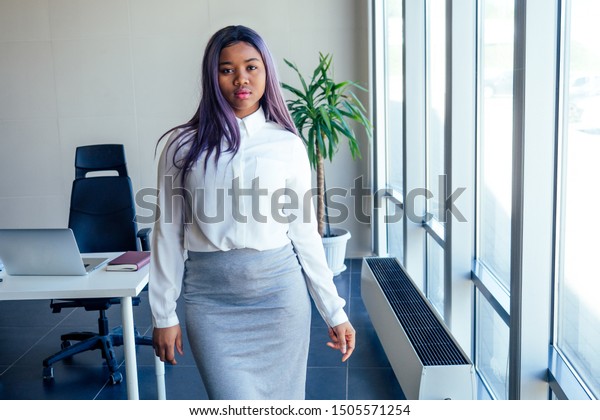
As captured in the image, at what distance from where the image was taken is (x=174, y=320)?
1.98 meters

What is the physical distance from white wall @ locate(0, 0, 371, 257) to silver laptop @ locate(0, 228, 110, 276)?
11.0ft

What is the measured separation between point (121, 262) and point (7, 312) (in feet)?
8.13

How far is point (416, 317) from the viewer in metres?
3.44

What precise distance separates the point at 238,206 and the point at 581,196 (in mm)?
1111

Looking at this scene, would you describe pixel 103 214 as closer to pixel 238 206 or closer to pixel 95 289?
pixel 95 289

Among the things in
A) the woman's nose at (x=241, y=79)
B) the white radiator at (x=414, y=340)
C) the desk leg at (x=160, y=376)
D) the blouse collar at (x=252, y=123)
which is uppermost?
the woman's nose at (x=241, y=79)

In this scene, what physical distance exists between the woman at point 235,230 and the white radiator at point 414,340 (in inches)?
38.7

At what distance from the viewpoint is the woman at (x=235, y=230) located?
1900 mm

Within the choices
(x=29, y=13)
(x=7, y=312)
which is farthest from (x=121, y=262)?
(x=29, y=13)

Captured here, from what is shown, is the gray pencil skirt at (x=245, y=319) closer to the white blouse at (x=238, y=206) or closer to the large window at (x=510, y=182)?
the white blouse at (x=238, y=206)

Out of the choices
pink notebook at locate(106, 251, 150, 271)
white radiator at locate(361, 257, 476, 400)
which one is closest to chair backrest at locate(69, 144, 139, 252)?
pink notebook at locate(106, 251, 150, 271)

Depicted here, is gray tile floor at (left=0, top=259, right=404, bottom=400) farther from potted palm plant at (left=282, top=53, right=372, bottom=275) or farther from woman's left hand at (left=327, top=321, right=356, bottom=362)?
woman's left hand at (left=327, top=321, right=356, bottom=362)

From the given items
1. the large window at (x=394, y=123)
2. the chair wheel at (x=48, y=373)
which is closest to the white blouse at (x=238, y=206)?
the chair wheel at (x=48, y=373)

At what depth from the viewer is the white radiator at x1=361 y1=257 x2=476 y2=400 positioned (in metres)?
2.78
